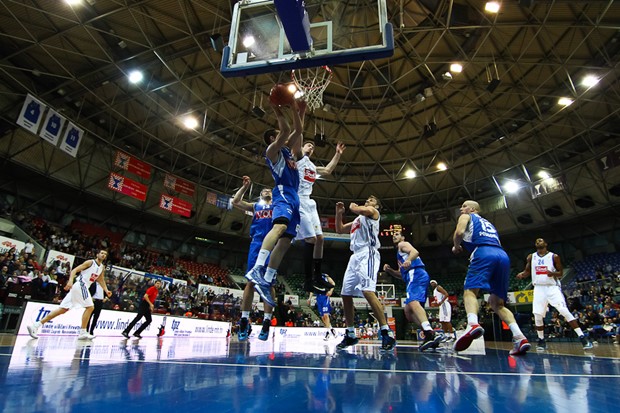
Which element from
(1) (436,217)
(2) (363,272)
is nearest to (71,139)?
(2) (363,272)

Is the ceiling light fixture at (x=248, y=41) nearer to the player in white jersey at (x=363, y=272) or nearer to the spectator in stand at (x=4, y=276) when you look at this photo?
the player in white jersey at (x=363, y=272)

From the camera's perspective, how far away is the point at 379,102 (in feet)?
61.8

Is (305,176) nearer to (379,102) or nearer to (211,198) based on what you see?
(379,102)

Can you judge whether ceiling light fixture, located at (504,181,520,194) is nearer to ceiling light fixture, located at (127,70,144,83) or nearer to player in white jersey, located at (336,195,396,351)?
player in white jersey, located at (336,195,396,351)

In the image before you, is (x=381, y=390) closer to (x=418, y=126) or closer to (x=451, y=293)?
(x=418, y=126)

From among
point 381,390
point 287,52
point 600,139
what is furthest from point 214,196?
point 600,139

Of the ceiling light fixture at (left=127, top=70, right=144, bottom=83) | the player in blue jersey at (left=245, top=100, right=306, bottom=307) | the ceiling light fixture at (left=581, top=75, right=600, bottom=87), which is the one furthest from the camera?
the ceiling light fixture at (left=127, top=70, right=144, bottom=83)

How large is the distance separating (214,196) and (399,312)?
14.1m

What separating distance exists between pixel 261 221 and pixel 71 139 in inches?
570

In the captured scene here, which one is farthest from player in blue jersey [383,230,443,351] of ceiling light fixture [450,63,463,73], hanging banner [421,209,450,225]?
hanging banner [421,209,450,225]

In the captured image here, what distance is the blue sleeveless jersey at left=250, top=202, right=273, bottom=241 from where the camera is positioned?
17.7ft

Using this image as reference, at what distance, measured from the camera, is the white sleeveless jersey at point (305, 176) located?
5.43 m

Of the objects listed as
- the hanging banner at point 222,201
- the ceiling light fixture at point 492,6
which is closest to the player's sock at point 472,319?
the ceiling light fixture at point 492,6

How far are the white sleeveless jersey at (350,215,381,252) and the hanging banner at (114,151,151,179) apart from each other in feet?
52.7
